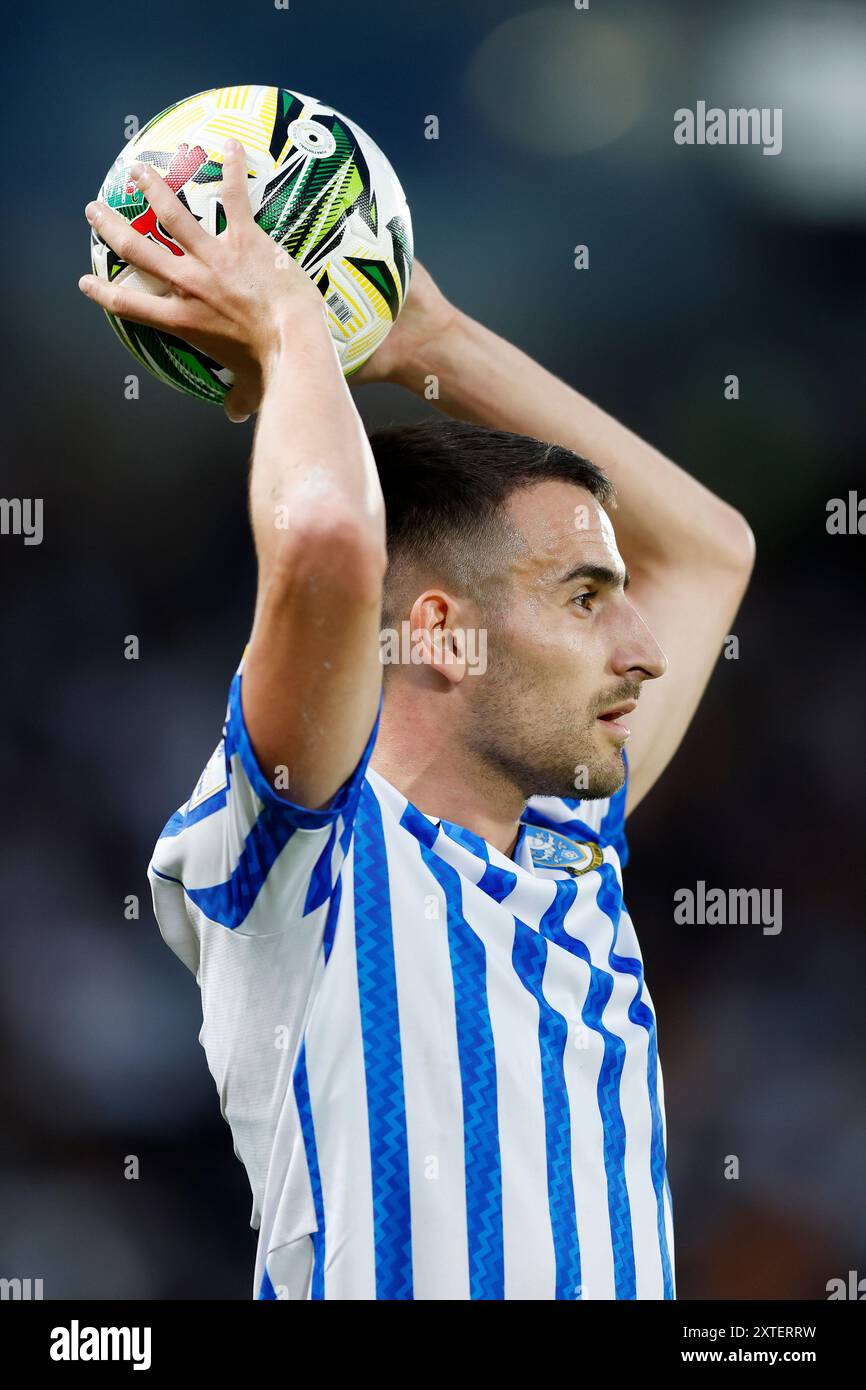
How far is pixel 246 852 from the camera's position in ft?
4.21

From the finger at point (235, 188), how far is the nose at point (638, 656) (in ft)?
2.43

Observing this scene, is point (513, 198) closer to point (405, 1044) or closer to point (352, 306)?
point (352, 306)

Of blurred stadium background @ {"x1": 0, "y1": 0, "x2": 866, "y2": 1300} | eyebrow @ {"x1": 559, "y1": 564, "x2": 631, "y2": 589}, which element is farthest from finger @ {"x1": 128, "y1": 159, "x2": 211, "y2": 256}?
blurred stadium background @ {"x1": 0, "y1": 0, "x2": 866, "y2": 1300}

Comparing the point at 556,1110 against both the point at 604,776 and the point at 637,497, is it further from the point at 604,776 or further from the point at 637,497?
the point at 637,497

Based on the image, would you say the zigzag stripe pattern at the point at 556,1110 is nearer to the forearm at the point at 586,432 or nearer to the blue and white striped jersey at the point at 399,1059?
the blue and white striped jersey at the point at 399,1059

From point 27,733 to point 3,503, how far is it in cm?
79

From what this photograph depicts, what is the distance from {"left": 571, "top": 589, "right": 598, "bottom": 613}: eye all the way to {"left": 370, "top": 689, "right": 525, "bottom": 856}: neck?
8.3 inches

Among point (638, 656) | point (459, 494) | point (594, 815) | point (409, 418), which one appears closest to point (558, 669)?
point (638, 656)

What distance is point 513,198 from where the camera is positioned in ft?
16.1

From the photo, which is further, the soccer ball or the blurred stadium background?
the blurred stadium background

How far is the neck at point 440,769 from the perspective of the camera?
1767 millimetres

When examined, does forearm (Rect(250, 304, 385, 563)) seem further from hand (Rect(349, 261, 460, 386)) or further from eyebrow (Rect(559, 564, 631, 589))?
hand (Rect(349, 261, 460, 386))

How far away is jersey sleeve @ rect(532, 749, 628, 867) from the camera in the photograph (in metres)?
2.05

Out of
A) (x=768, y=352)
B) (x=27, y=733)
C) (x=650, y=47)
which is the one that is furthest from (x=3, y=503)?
(x=650, y=47)
